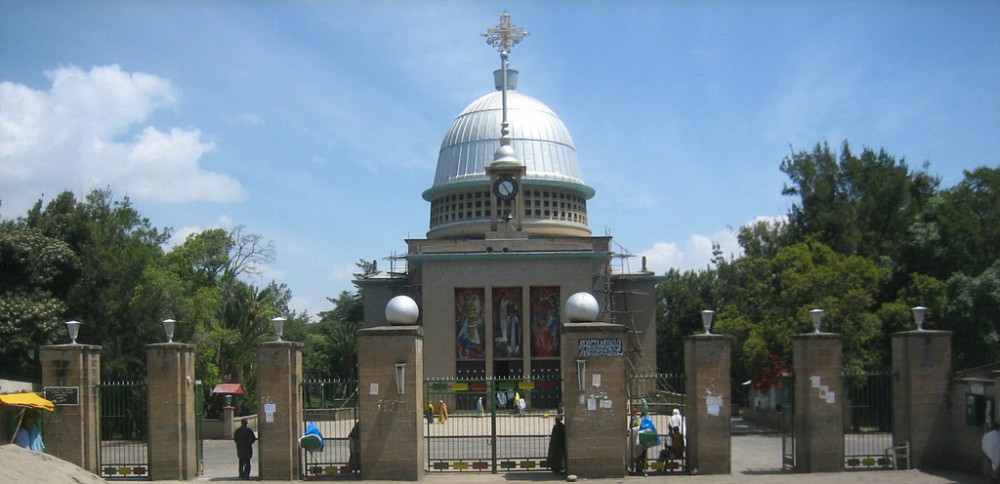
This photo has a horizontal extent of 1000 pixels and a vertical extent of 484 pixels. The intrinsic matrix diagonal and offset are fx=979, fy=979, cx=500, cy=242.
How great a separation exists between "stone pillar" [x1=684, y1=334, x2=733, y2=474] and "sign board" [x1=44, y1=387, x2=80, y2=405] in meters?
12.8

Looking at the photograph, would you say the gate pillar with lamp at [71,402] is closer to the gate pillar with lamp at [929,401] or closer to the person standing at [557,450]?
the person standing at [557,450]

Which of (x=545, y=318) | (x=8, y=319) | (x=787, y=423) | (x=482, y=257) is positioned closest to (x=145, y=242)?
(x=8, y=319)

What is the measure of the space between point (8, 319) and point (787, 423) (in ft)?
81.1

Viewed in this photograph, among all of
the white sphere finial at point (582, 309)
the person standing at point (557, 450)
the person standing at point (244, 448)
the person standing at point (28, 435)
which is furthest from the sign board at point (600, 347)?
the person standing at point (28, 435)

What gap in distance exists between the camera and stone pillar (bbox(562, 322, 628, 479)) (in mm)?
19828

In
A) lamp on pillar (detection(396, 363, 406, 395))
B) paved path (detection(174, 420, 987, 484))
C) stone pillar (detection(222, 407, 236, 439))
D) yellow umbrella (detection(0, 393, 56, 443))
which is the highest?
lamp on pillar (detection(396, 363, 406, 395))

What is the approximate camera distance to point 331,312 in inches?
3410

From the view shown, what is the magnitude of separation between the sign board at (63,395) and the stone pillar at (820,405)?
15.2m

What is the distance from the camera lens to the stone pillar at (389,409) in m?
19.9

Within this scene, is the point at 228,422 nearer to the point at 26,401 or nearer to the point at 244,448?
the point at 244,448

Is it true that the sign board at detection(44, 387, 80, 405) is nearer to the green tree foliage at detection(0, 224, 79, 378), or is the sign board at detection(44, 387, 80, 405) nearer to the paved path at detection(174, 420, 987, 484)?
the paved path at detection(174, 420, 987, 484)

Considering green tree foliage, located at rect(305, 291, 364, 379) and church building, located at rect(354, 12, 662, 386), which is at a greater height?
church building, located at rect(354, 12, 662, 386)

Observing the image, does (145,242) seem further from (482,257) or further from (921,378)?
(921,378)

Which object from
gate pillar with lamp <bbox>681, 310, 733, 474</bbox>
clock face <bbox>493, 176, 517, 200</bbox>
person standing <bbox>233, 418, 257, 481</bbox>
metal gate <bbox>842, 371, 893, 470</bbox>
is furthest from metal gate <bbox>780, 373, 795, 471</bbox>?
clock face <bbox>493, 176, 517, 200</bbox>
